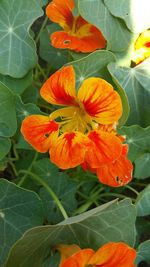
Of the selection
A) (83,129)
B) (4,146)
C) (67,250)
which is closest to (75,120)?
(83,129)

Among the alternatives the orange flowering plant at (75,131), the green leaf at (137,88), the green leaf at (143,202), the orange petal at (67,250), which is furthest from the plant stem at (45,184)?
the green leaf at (137,88)

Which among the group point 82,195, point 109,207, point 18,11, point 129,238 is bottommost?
point 82,195

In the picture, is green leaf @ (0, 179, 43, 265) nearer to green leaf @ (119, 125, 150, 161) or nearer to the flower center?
the flower center

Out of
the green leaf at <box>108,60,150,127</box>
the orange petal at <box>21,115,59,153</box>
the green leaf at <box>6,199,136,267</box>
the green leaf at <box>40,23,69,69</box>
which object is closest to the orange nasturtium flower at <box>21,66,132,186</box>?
the orange petal at <box>21,115,59,153</box>

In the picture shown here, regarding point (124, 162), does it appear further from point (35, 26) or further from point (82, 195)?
point (35, 26)

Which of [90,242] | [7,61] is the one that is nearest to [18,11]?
[7,61]

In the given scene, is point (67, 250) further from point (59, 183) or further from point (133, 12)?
point (133, 12)

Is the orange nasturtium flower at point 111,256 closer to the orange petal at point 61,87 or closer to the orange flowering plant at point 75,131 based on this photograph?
the orange flowering plant at point 75,131

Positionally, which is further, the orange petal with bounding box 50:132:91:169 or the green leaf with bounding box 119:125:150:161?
the green leaf with bounding box 119:125:150:161
